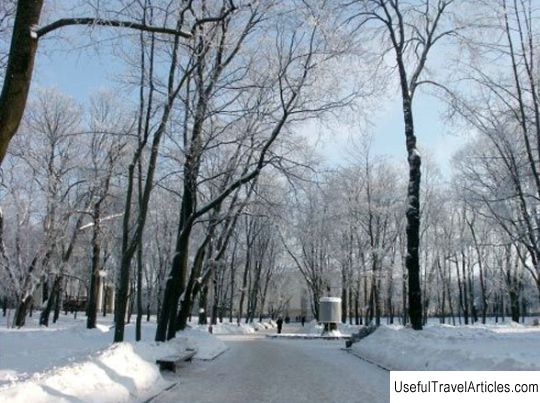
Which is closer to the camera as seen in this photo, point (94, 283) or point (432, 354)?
point (432, 354)

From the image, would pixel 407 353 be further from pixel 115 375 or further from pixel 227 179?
pixel 227 179

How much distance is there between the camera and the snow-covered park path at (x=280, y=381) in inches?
409

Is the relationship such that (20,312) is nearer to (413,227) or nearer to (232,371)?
(232,371)

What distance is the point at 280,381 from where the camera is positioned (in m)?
12.7

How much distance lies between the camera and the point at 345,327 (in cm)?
4544

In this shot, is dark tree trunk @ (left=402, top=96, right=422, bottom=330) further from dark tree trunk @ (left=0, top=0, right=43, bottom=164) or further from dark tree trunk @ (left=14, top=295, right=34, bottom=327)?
dark tree trunk @ (left=14, top=295, right=34, bottom=327)

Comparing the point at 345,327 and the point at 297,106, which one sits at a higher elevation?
the point at 297,106

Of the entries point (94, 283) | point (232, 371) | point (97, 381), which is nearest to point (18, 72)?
point (97, 381)

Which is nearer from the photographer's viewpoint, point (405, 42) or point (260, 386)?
point (260, 386)

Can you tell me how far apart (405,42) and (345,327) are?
28749mm

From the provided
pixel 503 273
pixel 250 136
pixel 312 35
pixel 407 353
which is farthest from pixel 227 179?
pixel 503 273

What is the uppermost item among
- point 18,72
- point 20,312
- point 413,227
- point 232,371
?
point 413,227

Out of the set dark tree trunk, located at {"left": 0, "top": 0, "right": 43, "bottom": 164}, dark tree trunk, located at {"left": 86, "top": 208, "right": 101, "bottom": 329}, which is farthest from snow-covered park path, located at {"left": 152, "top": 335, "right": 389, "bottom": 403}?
dark tree trunk, located at {"left": 86, "top": 208, "right": 101, "bottom": 329}

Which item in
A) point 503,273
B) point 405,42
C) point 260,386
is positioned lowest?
point 260,386
